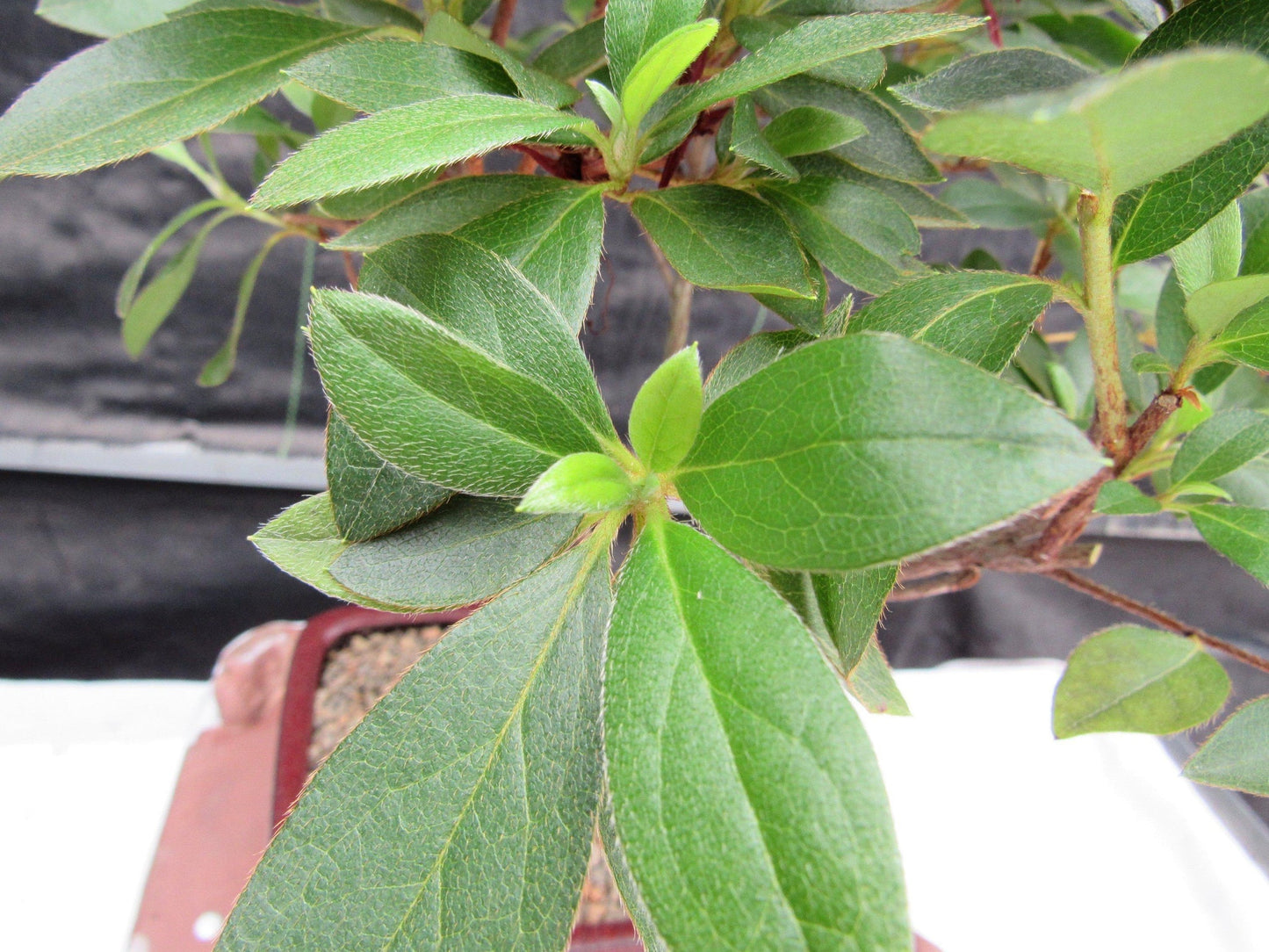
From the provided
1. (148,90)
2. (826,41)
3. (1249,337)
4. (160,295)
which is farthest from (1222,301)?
(160,295)

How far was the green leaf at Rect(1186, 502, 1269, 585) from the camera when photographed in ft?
1.43

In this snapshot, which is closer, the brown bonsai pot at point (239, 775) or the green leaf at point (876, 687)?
the green leaf at point (876, 687)

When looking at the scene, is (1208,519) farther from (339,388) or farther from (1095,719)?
(339,388)

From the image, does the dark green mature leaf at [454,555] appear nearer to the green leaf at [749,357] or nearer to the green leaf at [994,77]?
the green leaf at [749,357]

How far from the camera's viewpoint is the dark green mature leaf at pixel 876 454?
248 mm

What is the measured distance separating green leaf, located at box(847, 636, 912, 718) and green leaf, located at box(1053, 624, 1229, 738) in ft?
0.47

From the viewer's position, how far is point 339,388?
32 cm

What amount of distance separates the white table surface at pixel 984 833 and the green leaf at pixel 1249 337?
598mm

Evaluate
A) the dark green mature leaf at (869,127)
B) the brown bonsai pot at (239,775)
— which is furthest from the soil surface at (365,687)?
the dark green mature leaf at (869,127)

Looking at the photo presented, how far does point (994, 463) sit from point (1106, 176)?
0.44 feet

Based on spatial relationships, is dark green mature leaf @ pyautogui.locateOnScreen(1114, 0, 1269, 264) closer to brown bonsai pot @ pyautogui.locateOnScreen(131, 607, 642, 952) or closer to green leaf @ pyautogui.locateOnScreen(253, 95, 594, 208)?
green leaf @ pyautogui.locateOnScreen(253, 95, 594, 208)

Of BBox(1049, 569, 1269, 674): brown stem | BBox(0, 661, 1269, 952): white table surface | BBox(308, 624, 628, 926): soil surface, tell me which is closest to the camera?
BBox(1049, 569, 1269, 674): brown stem

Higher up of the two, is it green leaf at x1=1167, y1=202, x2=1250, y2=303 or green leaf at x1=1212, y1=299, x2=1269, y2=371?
green leaf at x1=1167, y1=202, x2=1250, y2=303

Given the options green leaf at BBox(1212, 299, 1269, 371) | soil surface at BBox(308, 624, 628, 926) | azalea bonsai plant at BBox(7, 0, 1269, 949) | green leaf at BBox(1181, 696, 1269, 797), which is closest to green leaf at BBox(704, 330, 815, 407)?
azalea bonsai plant at BBox(7, 0, 1269, 949)
